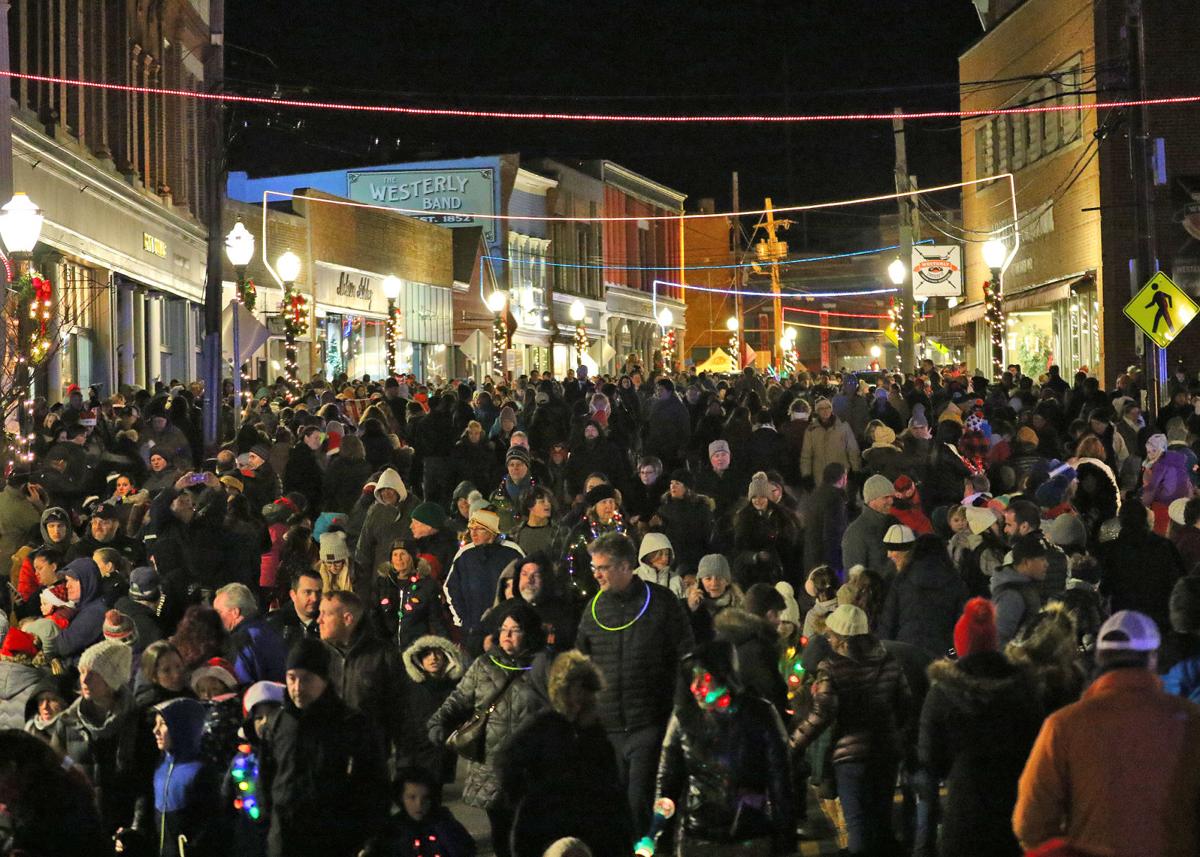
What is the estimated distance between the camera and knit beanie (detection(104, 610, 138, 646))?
9.17m

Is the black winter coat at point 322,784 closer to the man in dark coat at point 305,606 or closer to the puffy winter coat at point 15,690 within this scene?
the puffy winter coat at point 15,690

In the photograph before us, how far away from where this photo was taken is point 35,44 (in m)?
27.4

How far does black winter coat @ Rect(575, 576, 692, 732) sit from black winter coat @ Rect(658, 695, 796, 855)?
1335mm

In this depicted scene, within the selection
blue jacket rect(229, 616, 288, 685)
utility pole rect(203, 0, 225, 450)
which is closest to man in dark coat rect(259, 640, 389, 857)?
blue jacket rect(229, 616, 288, 685)

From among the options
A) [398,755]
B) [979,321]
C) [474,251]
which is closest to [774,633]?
[398,755]

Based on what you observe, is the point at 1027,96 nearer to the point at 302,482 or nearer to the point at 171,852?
the point at 302,482

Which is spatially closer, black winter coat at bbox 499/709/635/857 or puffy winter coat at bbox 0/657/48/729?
black winter coat at bbox 499/709/635/857

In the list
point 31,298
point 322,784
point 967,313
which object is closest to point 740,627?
point 322,784

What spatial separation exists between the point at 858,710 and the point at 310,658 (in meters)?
2.48

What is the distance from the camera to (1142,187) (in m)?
24.4

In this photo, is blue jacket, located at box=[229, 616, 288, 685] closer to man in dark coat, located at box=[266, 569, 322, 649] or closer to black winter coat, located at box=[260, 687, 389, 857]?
man in dark coat, located at box=[266, 569, 322, 649]

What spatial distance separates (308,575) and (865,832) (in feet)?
10.7

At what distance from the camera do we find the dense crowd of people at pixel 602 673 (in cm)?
640

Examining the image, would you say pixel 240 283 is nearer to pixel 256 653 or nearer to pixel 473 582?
pixel 473 582
